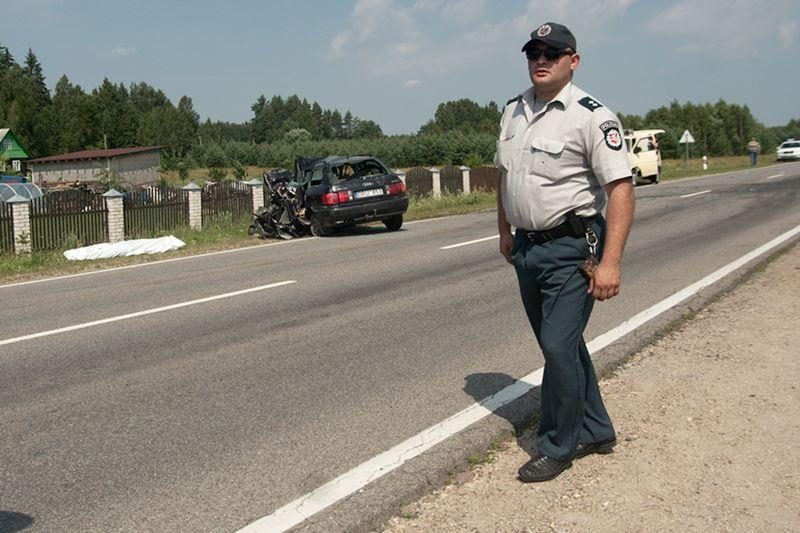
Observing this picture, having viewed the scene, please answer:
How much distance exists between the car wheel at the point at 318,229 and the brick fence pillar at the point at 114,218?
14.6 ft

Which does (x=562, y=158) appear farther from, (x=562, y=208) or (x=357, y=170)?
(x=357, y=170)

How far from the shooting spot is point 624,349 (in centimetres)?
621

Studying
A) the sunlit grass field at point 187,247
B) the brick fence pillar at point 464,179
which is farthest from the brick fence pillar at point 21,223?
the brick fence pillar at point 464,179

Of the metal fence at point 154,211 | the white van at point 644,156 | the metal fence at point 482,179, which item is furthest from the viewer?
the white van at point 644,156

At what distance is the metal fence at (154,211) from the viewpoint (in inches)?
738

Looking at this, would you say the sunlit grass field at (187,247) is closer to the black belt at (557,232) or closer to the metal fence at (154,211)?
the metal fence at (154,211)

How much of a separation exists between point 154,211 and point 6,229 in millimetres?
3726

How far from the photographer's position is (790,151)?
55.6 metres

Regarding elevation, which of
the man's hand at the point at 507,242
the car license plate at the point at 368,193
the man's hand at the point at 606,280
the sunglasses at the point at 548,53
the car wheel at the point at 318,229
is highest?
the sunglasses at the point at 548,53

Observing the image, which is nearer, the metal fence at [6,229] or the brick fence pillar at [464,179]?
the metal fence at [6,229]

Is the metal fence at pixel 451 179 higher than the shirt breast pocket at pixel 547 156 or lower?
higher

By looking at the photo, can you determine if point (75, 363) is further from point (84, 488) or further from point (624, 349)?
point (624, 349)

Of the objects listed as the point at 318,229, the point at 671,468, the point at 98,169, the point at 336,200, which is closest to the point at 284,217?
the point at 318,229

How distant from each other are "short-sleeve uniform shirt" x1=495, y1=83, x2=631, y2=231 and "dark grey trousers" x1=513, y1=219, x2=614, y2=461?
0.15 m
